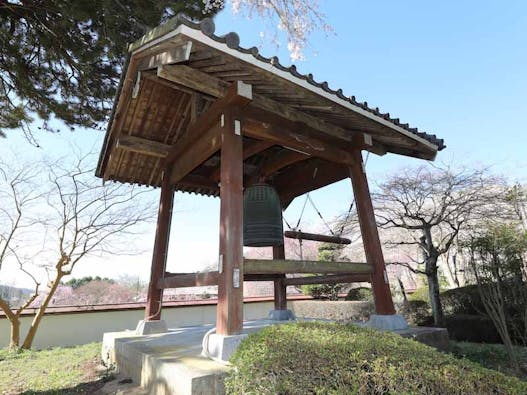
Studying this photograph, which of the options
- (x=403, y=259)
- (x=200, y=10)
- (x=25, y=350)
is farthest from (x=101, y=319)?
(x=403, y=259)

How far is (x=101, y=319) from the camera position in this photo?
32.9 feet

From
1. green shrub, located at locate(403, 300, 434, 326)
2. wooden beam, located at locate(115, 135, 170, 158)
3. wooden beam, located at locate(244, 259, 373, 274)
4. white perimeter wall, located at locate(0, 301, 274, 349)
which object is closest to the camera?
wooden beam, located at locate(244, 259, 373, 274)

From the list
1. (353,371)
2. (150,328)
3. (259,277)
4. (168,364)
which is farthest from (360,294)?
(353,371)

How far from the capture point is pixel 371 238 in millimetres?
4449

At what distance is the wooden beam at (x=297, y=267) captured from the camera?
131 inches

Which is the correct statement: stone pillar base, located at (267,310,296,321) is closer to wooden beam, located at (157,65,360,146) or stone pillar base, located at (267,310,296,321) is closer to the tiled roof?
wooden beam, located at (157,65,360,146)

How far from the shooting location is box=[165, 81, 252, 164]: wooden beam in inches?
136

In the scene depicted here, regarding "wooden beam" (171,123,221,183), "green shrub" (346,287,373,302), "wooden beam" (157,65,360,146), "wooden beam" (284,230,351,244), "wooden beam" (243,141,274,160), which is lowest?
"green shrub" (346,287,373,302)

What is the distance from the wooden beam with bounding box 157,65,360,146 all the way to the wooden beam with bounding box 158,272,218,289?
1965mm

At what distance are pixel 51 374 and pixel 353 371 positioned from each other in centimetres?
517

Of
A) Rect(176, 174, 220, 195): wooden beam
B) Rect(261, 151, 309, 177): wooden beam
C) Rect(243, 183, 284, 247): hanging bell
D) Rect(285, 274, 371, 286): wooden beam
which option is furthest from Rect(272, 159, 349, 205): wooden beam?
Rect(285, 274, 371, 286): wooden beam

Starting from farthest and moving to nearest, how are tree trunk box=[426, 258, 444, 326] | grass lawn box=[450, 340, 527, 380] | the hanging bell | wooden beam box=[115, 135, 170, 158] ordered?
1. tree trunk box=[426, 258, 444, 326]
2. grass lawn box=[450, 340, 527, 380]
3. wooden beam box=[115, 135, 170, 158]
4. the hanging bell

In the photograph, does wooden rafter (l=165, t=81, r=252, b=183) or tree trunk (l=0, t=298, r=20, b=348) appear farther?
tree trunk (l=0, t=298, r=20, b=348)

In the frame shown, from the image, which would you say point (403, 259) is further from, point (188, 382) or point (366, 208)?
point (188, 382)
